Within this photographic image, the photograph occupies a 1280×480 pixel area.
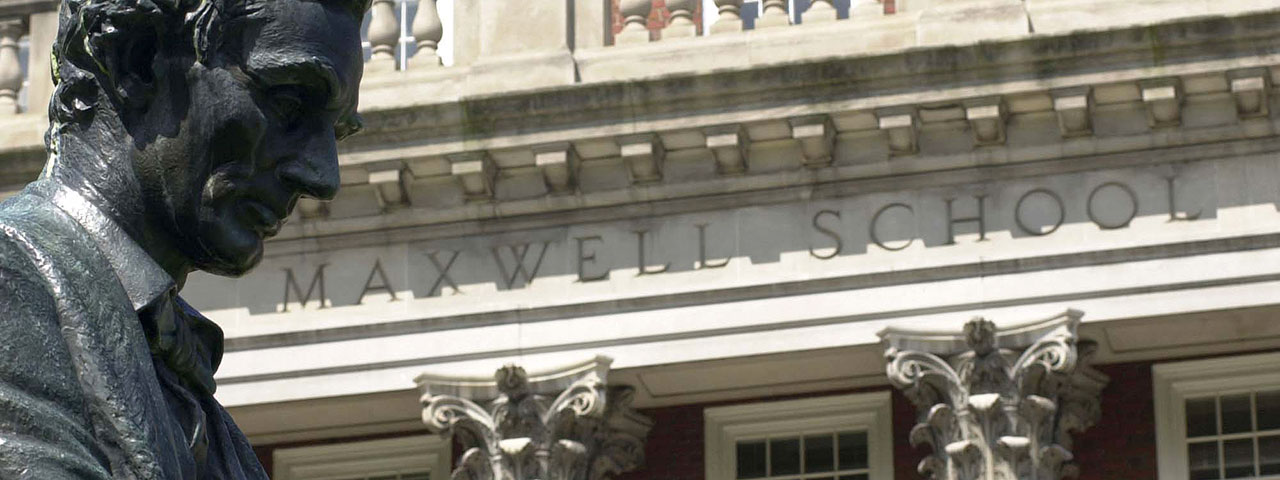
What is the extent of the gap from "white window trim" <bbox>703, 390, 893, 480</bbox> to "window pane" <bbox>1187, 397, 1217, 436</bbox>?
226 cm

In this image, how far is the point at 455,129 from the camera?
963 inches

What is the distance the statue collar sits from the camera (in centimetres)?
332

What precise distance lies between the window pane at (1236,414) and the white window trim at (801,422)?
2513 millimetres

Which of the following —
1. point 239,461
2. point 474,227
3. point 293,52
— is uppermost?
point 474,227

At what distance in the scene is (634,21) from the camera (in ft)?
81.3

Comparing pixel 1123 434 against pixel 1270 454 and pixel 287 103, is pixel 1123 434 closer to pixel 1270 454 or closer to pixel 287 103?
pixel 1270 454

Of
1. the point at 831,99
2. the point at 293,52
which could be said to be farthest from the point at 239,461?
the point at 831,99

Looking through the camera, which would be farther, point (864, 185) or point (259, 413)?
point (259, 413)

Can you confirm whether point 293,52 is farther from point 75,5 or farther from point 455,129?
point 455,129

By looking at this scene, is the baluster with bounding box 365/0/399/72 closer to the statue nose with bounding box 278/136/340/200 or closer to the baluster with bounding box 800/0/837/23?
the baluster with bounding box 800/0/837/23

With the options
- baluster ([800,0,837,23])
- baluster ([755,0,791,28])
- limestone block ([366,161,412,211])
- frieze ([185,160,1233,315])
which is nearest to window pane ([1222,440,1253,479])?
frieze ([185,160,1233,315])

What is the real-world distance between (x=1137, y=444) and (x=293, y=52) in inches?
847

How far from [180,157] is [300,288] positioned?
71.8ft

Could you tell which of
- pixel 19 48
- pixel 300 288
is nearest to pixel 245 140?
pixel 300 288
